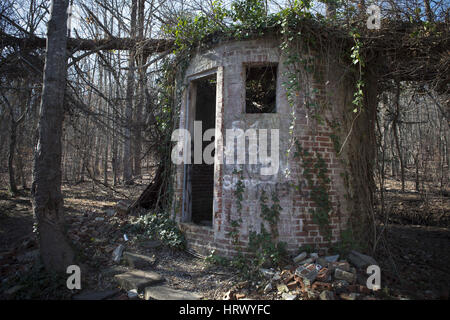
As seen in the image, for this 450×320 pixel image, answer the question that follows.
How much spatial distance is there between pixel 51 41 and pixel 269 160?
12.7 ft

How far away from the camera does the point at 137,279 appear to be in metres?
3.98

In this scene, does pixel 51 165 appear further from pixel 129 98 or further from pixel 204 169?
pixel 204 169

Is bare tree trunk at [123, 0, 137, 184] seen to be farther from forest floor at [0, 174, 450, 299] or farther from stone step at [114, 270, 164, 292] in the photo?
stone step at [114, 270, 164, 292]

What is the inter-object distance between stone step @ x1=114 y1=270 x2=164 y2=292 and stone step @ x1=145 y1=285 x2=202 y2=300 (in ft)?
0.46

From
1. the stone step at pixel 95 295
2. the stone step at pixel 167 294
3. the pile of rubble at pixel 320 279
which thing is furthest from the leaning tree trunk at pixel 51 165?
the pile of rubble at pixel 320 279

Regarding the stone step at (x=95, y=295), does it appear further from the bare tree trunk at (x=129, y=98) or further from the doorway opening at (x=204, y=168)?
the doorway opening at (x=204, y=168)

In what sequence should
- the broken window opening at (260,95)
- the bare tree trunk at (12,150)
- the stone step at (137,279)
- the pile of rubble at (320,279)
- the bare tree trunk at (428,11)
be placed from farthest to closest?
the bare tree trunk at (12,150)
the broken window opening at (260,95)
the bare tree trunk at (428,11)
the stone step at (137,279)
the pile of rubble at (320,279)

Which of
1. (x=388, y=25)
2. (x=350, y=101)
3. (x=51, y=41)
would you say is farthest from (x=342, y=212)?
(x=51, y=41)

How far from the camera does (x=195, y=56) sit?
532 cm

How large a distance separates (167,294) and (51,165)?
2.54m

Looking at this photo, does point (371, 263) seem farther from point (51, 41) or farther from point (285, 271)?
point (51, 41)

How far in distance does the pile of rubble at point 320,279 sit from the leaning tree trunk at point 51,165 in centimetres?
313

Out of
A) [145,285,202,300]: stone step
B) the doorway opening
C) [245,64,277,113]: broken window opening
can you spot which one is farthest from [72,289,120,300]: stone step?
[245,64,277,113]: broken window opening

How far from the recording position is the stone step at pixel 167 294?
3.57m
